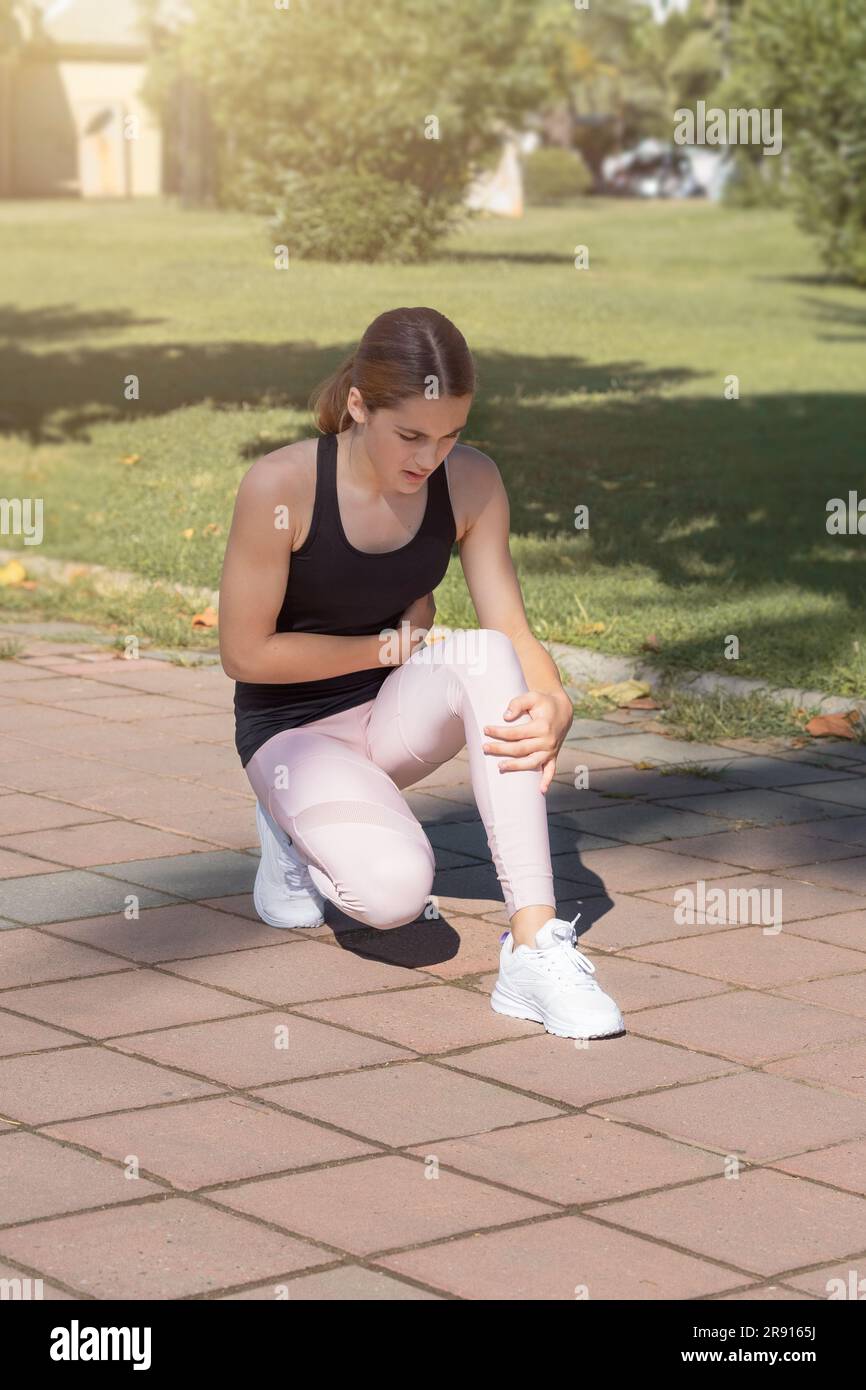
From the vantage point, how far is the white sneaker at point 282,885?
15.6ft

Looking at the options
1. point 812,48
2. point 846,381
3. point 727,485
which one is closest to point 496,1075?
point 727,485

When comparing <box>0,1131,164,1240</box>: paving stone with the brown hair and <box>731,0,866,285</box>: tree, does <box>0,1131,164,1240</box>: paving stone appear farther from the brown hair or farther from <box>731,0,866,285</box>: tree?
<box>731,0,866,285</box>: tree

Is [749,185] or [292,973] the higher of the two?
[749,185]

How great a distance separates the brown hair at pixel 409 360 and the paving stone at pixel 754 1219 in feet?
5.91

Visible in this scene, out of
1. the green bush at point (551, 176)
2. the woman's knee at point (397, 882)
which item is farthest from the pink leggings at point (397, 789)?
the green bush at point (551, 176)

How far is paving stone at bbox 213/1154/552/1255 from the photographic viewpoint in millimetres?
3201

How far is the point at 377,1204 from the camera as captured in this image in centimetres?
331

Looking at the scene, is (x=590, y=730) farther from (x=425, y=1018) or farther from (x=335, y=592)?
(x=425, y=1018)

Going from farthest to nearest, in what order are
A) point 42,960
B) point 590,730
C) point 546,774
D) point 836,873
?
point 590,730 → point 836,873 → point 42,960 → point 546,774

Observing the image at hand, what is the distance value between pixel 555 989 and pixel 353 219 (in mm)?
22013

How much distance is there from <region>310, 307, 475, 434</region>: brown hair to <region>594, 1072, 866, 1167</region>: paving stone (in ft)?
5.18

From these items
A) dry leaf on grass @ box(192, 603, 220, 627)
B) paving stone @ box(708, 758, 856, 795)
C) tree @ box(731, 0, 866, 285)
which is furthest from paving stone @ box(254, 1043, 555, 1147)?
tree @ box(731, 0, 866, 285)

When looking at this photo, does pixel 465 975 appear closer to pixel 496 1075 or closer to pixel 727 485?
pixel 496 1075

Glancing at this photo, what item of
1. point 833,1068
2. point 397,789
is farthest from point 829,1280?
point 397,789
